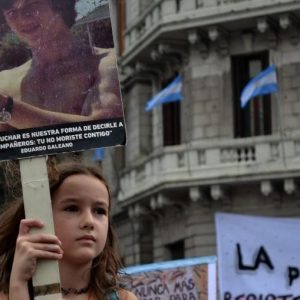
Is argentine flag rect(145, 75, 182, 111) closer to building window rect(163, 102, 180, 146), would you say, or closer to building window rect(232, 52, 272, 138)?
building window rect(232, 52, 272, 138)

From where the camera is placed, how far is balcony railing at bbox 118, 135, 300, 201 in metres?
17.9

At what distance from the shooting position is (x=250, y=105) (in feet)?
63.1

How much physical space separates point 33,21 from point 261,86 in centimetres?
1511

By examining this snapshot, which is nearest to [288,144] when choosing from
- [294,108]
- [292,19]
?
[294,108]

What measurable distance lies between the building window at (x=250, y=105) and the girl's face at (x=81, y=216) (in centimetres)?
1591

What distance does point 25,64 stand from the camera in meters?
3.01

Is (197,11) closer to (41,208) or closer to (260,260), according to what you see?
(260,260)

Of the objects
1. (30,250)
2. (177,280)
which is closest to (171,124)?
(177,280)

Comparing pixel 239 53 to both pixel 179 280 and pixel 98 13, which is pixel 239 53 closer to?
pixel 179 280

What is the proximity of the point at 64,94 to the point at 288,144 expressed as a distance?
597 inches

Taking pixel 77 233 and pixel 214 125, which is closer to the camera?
pixel 77 233

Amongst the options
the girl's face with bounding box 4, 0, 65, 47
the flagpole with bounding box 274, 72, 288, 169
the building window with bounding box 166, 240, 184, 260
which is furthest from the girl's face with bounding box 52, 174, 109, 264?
the building window with bounding box 166, 240, 184, 260

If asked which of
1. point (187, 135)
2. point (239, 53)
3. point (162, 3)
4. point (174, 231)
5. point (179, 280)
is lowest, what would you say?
point (179, 280)

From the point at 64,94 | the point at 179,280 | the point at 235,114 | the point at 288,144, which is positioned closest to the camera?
the point at 64,94
